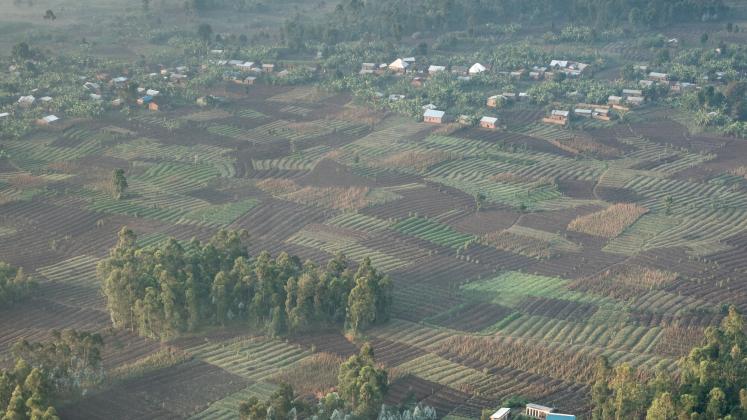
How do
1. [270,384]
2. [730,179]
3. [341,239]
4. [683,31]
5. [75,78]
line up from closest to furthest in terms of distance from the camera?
[270,384] → [341,239] → [730,179] → [75,78] → [683,31]

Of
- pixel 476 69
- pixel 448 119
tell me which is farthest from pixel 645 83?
pixel 448 119

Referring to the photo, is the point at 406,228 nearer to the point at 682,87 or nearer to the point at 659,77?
the point at 682,87

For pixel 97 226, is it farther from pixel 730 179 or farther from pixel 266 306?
pixel 730 179

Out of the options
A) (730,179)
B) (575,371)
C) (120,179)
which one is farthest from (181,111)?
(575,371)

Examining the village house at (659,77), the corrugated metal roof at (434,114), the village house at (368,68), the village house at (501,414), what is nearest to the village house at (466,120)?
the corrugated metal roof at (434,114)

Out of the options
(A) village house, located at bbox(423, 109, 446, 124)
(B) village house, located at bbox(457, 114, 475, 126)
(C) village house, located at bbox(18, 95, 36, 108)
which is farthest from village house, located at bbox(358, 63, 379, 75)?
(C) village house, located at bbox(18, 95, 36, 108)

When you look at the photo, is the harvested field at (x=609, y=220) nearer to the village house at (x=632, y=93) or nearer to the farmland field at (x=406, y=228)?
the farmland field at (x=406, y=228)
